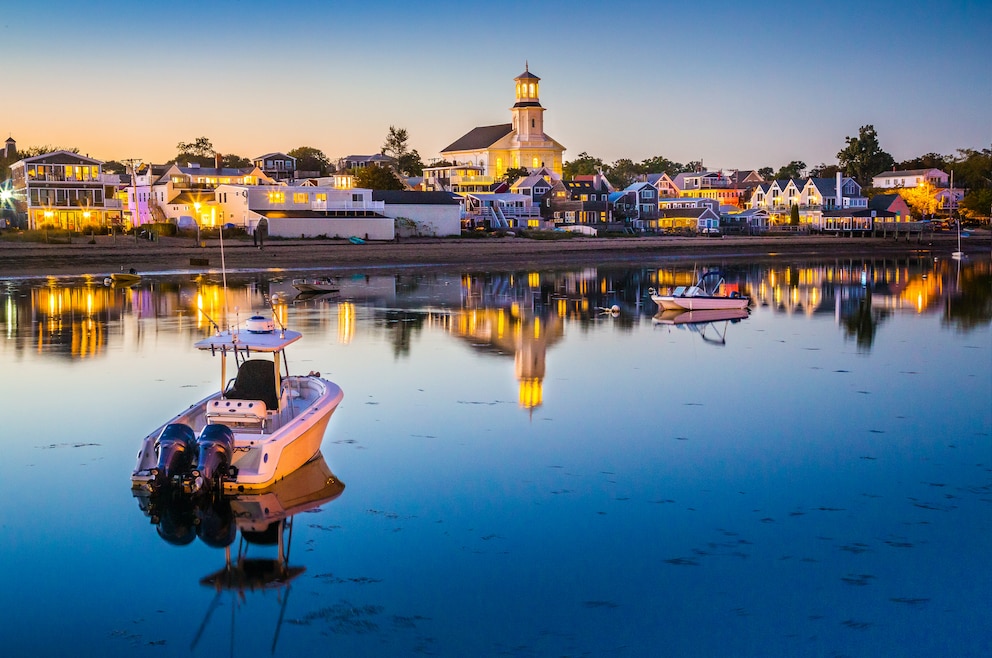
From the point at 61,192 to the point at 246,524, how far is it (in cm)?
8536

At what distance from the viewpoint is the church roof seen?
159 metres

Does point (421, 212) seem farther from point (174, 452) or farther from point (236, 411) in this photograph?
point (174, 452)

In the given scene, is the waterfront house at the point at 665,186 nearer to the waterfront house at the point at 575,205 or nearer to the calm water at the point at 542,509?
the waterfront house at the point at 575,205

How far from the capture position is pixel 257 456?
1616 centimetres

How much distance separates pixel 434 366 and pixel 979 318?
86.5ft

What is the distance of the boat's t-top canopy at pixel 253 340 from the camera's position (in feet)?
60.5

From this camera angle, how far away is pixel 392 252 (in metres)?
82.8

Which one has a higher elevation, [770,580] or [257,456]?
[257,456]

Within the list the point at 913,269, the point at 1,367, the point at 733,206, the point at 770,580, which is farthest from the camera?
the point at 733,206

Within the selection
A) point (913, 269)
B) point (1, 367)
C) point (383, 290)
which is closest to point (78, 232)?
point (383, 290)

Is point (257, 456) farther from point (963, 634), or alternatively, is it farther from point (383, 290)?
point (383, 290)

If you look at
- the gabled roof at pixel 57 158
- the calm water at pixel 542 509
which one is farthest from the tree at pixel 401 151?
the calm water at pixel 542 509

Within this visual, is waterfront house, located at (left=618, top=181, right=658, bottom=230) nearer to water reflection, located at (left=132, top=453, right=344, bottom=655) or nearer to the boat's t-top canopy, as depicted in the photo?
the boat's t-top canopy

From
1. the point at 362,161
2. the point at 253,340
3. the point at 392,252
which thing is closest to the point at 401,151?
the point at 362,161
